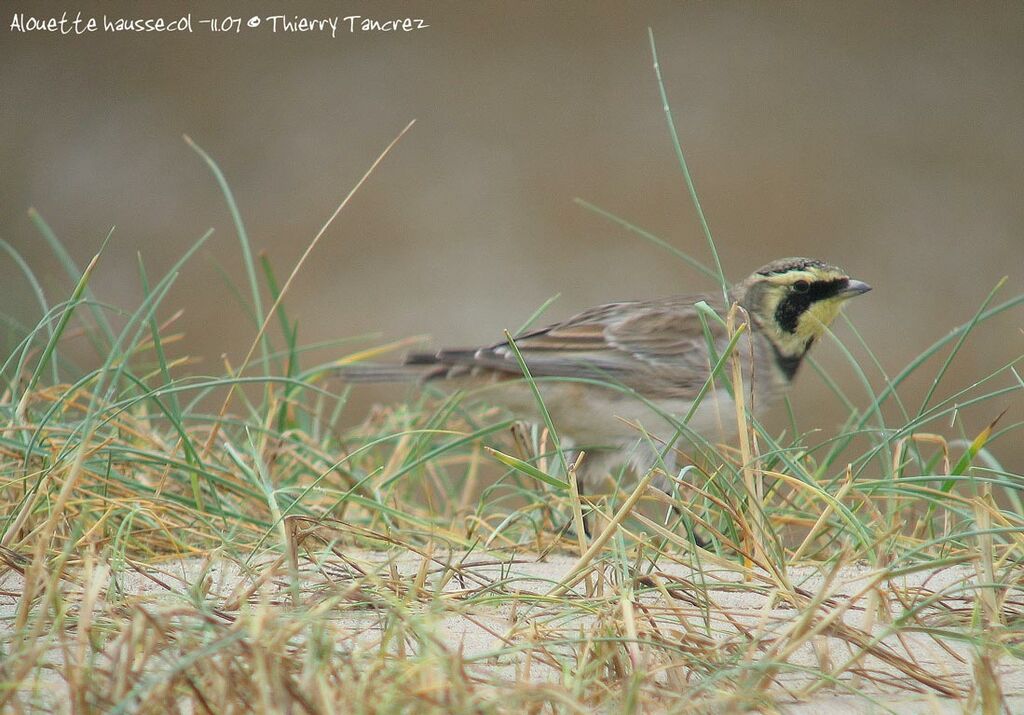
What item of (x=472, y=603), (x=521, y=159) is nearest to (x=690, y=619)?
(x=472, y=603)

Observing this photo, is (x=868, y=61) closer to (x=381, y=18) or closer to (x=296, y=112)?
(x=381, y=18)

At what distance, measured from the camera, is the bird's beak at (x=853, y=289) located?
4163 mm

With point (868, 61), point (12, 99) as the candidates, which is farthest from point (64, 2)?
point (868, 61)

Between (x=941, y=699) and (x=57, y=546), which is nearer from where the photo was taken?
(x=941, y=699)

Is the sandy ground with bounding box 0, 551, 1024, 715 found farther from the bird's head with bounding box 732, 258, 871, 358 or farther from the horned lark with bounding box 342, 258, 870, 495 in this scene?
the bird's head with bounding box 732, 258, 871, 358

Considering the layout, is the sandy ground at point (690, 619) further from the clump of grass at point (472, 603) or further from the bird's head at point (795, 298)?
the bird's head at point (795, 298)

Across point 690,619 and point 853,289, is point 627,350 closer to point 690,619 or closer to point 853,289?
point 853,289

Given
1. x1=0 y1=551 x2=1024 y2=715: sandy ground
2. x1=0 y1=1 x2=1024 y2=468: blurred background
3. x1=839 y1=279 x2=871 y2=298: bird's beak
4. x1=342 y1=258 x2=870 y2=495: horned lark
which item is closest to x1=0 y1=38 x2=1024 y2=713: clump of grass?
x1=0 y1=551 x2=1024 y2=715: sandy ground

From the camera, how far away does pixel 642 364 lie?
4.36m

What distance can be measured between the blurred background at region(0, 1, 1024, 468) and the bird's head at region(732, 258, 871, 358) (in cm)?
466

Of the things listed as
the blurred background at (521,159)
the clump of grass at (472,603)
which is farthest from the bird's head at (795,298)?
the blurred background at (521,159)

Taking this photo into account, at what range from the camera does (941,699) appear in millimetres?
1821

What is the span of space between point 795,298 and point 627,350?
63 cm

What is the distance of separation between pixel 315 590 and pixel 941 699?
105 cm
